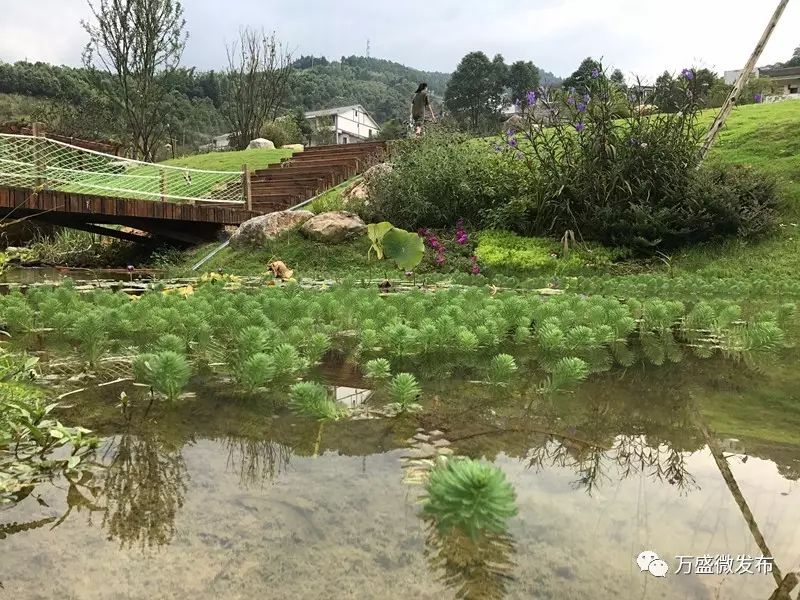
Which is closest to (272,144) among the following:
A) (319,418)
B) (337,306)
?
(337,306)

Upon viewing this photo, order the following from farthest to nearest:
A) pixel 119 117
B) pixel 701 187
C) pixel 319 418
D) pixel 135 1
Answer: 1. pixel 119 117
2. pixel 135 1
3. pixel 701 187
4. pixel 319 418

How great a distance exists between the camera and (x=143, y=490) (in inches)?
60.6

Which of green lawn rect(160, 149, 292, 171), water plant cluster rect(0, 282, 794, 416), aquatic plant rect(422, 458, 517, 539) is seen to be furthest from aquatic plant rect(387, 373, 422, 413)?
green lawn rect(160, 149, 292, 171)

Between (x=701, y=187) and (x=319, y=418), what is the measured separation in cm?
933

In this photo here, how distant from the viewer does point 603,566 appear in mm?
1186

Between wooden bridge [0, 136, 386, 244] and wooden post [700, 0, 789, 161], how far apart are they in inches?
292

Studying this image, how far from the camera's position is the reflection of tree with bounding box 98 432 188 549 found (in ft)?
4.33

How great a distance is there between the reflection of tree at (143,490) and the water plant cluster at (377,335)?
0.45 metres

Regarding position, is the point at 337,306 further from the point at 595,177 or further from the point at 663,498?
the point at 595,177

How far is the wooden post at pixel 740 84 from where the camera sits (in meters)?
10.2

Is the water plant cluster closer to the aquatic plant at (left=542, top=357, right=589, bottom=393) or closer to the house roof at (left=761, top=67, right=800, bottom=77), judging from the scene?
the aquatic plant at (left=542, top=357, right=589, bottom=393)

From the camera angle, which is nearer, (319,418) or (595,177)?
(319,418)

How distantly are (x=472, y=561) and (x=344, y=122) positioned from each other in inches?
2385

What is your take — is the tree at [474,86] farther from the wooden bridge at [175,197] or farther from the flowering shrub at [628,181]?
the flowering shrub at [628,181]
